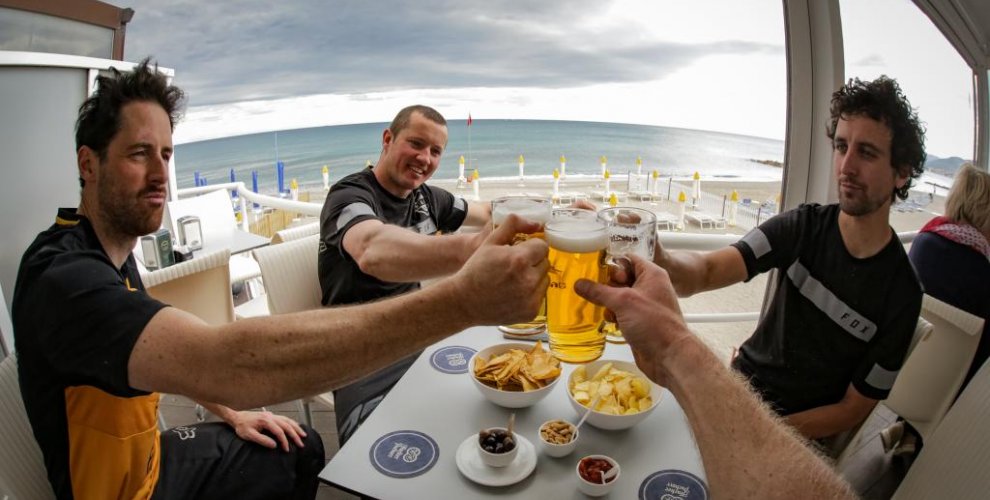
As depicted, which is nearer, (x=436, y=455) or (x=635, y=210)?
(x=635, y=210)

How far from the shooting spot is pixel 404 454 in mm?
1090

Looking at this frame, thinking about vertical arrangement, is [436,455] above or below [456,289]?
below

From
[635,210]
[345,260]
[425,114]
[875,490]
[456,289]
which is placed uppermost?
[425,114]

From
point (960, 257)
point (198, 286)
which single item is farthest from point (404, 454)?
point (960, 257)

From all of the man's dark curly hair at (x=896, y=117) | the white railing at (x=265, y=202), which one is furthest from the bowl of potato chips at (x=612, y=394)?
the white railing at (x=265, y=202)

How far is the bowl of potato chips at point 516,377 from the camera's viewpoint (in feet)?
4.04

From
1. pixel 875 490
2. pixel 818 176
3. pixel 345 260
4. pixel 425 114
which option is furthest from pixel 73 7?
pixel 875 490

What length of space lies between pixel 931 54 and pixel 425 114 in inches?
151

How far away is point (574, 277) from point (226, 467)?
132 centimetres

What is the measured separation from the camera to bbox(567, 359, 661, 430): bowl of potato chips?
3.79ft

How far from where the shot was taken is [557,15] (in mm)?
5262

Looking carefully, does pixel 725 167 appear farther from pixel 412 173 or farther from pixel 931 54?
pixel 412 173

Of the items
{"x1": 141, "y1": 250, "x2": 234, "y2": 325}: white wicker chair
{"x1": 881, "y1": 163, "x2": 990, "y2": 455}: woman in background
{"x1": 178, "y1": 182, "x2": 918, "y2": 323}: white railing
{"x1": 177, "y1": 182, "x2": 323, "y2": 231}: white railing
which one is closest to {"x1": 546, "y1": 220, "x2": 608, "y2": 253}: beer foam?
{"x1": 178, "y1": 182, "x2": 918, "y2": 323}: white railing

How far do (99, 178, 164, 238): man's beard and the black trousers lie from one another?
68 cm
